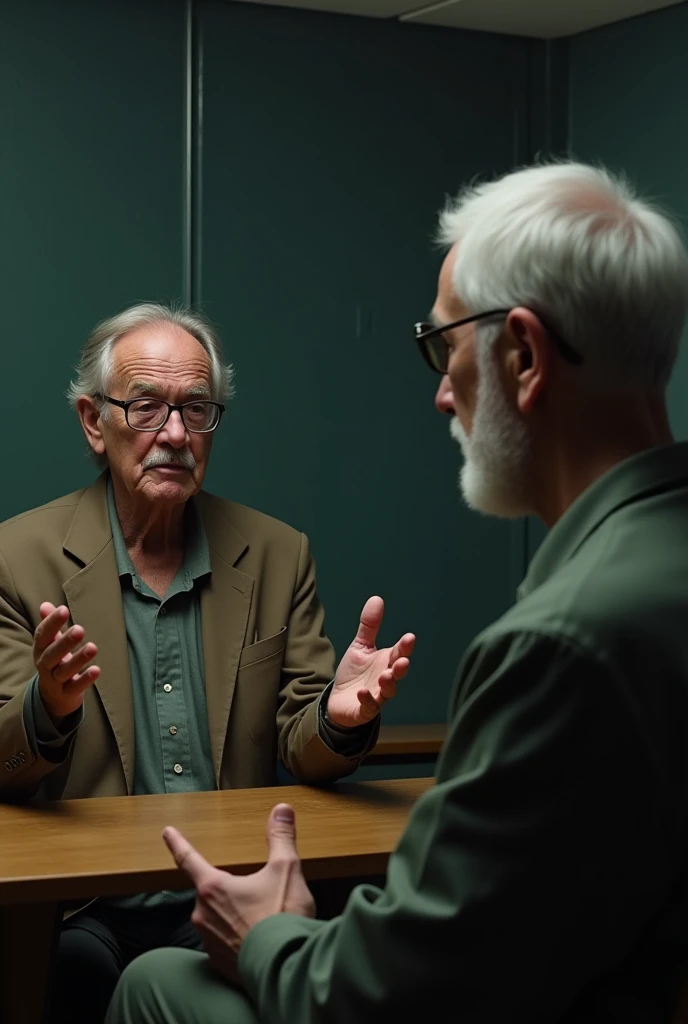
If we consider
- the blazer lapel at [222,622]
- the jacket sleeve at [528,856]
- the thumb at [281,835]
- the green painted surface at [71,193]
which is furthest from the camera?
the green painted surface at [71,193]

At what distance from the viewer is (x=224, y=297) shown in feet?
11.8

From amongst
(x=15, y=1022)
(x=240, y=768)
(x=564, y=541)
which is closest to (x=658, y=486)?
(x=564, y=541)

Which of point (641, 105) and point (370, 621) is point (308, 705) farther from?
point (641, 105)

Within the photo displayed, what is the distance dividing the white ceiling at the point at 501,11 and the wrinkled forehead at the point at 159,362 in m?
1.20

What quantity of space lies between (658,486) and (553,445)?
136 mm

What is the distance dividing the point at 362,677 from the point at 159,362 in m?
0.81

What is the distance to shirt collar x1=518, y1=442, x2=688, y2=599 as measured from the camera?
4.20 feet

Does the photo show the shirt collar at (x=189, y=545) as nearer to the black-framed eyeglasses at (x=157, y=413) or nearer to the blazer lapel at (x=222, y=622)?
the blazer lapel at (x=222, y=622)

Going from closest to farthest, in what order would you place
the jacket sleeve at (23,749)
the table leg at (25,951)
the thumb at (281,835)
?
the thumb at (281,835)
the table leg at (25,951)
the jacket sleeve at (23,749)

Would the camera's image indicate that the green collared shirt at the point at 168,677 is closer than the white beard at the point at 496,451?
No

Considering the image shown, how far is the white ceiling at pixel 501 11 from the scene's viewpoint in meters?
3.56

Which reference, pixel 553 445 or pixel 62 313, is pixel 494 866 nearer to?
pixel 553 445

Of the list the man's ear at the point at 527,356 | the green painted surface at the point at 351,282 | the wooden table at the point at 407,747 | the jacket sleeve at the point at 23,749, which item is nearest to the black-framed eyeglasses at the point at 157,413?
the jacket sleeve at the point at 23,749

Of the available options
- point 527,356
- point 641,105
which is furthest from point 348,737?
point 641,105
